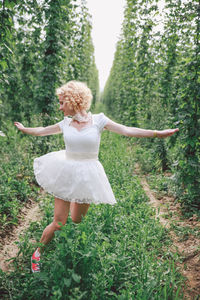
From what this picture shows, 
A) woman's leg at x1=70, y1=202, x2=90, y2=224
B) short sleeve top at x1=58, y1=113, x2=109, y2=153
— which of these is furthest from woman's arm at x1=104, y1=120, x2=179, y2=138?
woman's leg at x1=70, y1=202, x2=90, y2=224

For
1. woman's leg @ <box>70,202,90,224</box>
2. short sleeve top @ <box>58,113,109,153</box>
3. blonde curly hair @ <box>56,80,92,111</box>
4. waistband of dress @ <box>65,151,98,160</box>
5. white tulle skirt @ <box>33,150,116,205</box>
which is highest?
blonde curly hair @ <box>56,80,92,111</box>

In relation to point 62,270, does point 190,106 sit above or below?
above

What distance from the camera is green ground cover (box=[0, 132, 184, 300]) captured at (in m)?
1.85

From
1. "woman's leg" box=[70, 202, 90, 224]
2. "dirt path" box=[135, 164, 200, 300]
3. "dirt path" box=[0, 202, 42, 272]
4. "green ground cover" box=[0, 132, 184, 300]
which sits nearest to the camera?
"green ground cover" box=[0, 132, 184, 300]

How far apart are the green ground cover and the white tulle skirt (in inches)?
10.9

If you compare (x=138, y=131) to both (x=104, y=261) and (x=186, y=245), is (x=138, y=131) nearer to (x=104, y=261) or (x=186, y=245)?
(x=104, y=261)

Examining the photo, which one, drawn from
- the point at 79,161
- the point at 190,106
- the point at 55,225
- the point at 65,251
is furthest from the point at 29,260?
the point at 190,106

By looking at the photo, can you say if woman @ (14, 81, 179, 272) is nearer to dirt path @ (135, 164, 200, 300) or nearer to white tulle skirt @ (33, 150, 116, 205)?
white tulle skirt @ (33, 150, 116, 205)

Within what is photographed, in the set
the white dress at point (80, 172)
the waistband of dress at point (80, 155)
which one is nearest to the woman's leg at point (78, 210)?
the white dress at point (80, 172)

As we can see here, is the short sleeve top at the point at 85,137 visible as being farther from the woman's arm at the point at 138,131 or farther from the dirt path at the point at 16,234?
the dirt path at the point at 16,234

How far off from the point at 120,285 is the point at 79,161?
128 cm

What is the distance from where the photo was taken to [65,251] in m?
1.87

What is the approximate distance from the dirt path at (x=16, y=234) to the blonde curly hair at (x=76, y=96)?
6.40 feet

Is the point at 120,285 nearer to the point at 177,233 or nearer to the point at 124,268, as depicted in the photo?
the point at 124,268
